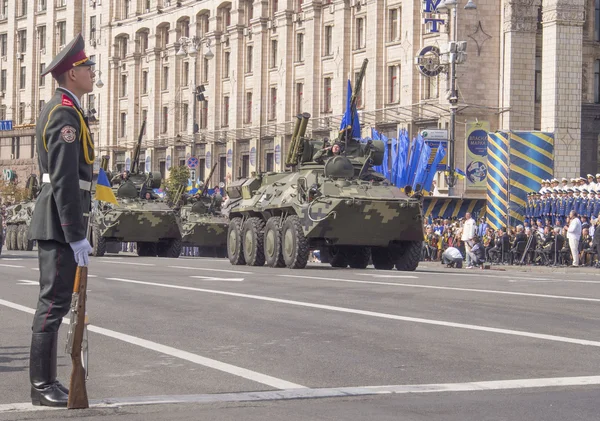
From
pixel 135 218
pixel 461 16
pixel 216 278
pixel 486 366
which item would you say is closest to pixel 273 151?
pixel 461 16

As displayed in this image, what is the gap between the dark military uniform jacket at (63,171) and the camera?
7.29m

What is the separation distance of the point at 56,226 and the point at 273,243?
814 inches

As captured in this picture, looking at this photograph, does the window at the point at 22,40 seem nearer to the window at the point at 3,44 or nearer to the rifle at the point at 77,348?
the window at the point at 3,44

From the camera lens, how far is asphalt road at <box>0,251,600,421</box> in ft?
24.0

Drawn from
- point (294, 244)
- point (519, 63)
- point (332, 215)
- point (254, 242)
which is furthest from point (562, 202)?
point (519, 63)

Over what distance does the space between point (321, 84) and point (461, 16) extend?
13148mm

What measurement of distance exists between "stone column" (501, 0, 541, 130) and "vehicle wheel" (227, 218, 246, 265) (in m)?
26.0

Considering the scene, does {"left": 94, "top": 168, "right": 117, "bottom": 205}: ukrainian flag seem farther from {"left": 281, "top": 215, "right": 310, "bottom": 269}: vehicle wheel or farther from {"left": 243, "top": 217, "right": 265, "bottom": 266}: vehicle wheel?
{"left": 243, "top": 217, "right": 265, "bottom": 266}: vehicle wheel

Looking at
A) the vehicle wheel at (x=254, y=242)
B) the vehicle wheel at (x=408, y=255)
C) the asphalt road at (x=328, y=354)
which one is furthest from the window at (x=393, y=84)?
the asphalt road at (x=328, y=354)

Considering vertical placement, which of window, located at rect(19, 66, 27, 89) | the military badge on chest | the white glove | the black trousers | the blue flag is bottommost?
the black trousers

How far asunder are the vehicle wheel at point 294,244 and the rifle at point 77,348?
19394mm

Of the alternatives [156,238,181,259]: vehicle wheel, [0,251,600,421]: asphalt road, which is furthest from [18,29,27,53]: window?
[0,251,600,421]: asphalt road

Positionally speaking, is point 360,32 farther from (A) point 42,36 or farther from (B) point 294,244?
(A) point 42,36

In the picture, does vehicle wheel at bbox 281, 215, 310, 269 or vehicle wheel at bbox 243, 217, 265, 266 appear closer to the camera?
vehicle wheel at bbox 281, 215, 310, 269
